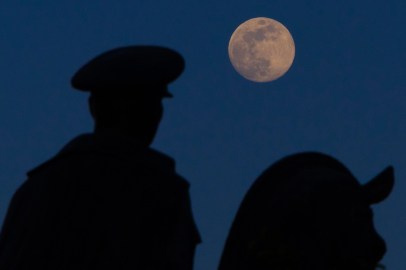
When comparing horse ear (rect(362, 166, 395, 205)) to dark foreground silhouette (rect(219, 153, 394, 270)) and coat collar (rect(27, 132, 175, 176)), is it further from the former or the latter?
coat collar (rect(27, 132, 175, 176))

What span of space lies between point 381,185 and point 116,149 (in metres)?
2.17

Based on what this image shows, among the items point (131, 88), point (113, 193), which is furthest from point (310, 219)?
point (131, 88)

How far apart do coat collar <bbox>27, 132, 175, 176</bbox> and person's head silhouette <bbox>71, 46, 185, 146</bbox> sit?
9cm

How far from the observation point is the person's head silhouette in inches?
202

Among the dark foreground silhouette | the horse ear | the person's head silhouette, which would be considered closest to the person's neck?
the person's head silhouette

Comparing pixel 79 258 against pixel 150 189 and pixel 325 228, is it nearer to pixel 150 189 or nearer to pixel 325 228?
pixel 150 189

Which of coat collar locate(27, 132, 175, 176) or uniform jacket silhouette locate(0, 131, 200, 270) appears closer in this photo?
uniform jacket silhouette locate(0, 131, 200, 270)

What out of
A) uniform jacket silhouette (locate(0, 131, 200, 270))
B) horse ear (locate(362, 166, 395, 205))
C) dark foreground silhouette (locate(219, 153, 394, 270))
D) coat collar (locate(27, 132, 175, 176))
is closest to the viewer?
uniform jacket silhouette (locate(0, 131, 200, 270))

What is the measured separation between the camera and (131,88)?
5.12m

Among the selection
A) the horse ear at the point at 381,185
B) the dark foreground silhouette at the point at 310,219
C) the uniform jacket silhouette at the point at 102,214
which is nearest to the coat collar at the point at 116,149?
the uniform jacket silhouette at the point at 102,214

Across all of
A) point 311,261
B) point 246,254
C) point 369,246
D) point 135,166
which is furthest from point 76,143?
point 369,246

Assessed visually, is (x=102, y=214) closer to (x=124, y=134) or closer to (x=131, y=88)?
(x=124, y=134)

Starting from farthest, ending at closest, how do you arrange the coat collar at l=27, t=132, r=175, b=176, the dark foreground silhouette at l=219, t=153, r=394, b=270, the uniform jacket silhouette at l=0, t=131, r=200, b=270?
the dark foreground silhouette at l=219, t=153, r=394, b=270
the coat collar at l=27, t=132, r=175, b=176
the uniform jacket silhouette at l=0, t=131, r=200, b=270

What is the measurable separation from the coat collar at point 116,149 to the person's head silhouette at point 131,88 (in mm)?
94
